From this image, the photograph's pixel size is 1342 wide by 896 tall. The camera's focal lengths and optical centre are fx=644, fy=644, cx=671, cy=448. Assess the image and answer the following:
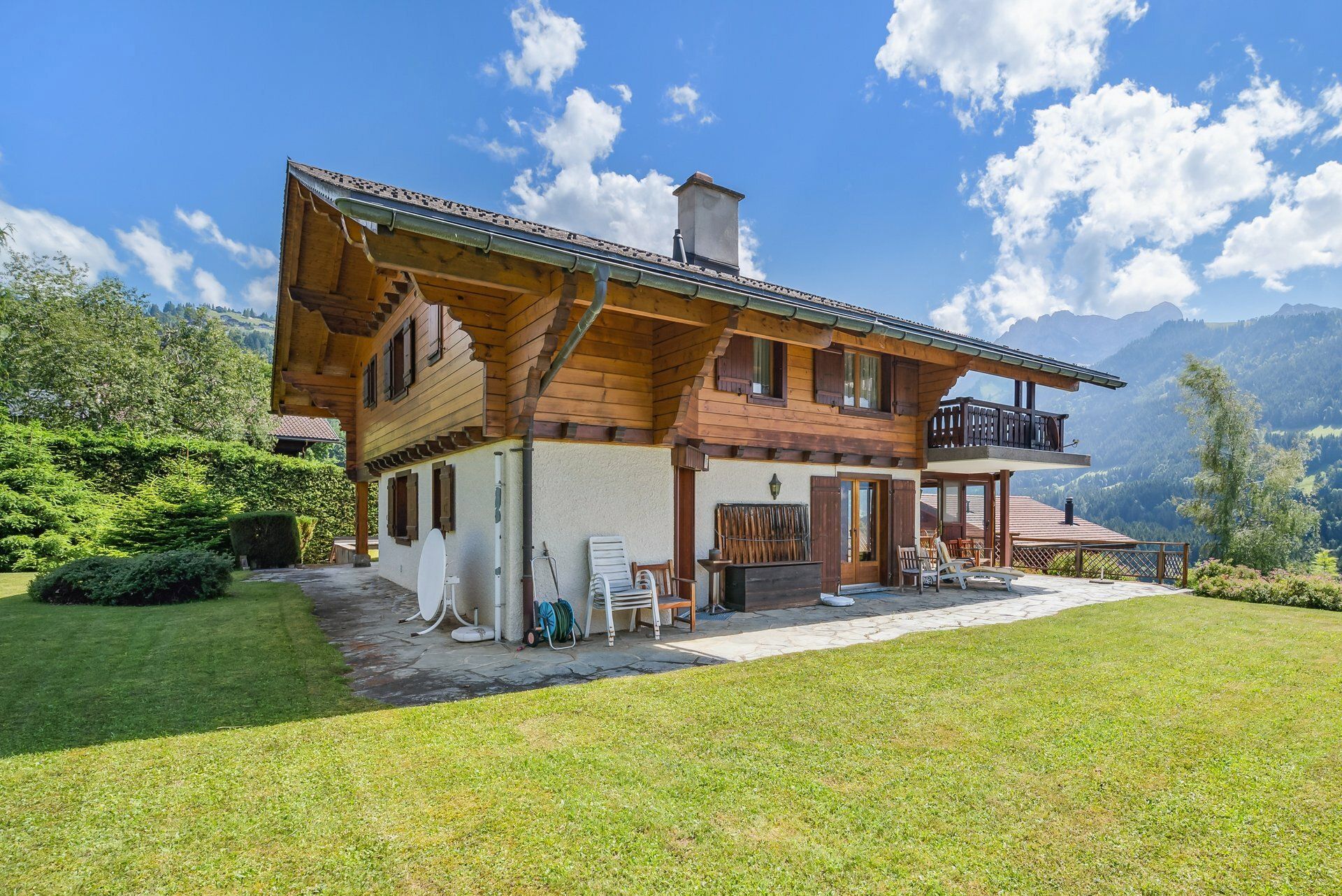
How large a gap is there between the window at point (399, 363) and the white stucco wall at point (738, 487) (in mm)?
4556

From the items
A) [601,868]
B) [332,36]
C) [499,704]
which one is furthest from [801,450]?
[332,36]

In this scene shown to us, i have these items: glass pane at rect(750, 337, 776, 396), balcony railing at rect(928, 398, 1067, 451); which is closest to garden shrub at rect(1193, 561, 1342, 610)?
balcony railing at rect(928, 398, 1067, 451)

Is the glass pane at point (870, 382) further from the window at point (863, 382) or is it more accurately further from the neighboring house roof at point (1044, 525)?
the neighboring house roof at point (1044, 525)

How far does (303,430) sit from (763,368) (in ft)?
85.6

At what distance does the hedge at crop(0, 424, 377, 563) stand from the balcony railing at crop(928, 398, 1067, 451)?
45.8 ft

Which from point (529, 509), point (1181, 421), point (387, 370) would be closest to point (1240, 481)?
point (529, 509)

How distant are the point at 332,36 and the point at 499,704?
51.2ft

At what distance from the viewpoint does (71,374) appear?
1889 cm

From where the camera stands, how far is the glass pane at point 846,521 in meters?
10.7

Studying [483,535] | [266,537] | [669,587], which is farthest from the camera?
[266,537]

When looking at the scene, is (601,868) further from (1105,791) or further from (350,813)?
(1105,791)

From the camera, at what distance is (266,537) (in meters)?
14.6

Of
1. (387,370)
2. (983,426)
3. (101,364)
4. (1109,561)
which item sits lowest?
(1109,561)

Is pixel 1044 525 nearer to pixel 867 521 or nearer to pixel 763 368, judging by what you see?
pixel 867 521
